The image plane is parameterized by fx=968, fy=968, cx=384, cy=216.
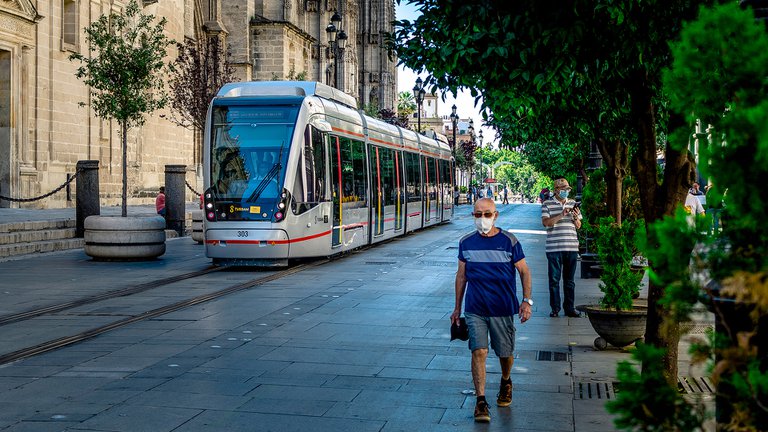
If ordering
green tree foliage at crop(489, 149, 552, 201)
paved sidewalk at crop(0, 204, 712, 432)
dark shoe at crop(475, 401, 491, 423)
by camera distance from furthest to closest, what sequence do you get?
1. green tree foliage at crop(489, 149, 552, 201)
2. paved sidewalk at crop(0, 204, 712, 432)
3. dark shoe at crop(475, 401, 491, 423)

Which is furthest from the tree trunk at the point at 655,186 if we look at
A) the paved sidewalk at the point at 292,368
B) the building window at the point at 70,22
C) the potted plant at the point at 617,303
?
the building window at the point at 70,22

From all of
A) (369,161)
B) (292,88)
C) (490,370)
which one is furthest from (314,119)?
(490,370)

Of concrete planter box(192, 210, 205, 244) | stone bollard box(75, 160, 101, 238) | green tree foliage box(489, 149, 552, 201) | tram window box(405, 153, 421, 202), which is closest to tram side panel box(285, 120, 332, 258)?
concrete planter box(192, 210, 205, 244)

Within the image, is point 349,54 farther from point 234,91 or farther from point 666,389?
point 666,389

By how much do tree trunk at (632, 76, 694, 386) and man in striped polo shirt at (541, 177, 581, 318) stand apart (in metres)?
4.47

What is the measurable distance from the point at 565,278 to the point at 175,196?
17.3 meters

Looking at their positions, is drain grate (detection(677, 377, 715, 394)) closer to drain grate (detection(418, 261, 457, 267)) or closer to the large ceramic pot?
the large ceramic pot

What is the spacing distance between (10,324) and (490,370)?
230 inches

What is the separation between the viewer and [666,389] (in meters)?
2.78

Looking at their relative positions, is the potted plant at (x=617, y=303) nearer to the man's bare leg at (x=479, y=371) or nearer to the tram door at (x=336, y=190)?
the man's bare leg at (x=479, y=371)

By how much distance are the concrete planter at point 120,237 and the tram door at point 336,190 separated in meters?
3.70

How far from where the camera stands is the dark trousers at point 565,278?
12.1 meters

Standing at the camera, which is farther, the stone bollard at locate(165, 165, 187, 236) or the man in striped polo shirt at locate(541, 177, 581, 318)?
the stone bollard at locate(165, 165, 187, 236)

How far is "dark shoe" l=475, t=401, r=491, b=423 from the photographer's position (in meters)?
6.45
